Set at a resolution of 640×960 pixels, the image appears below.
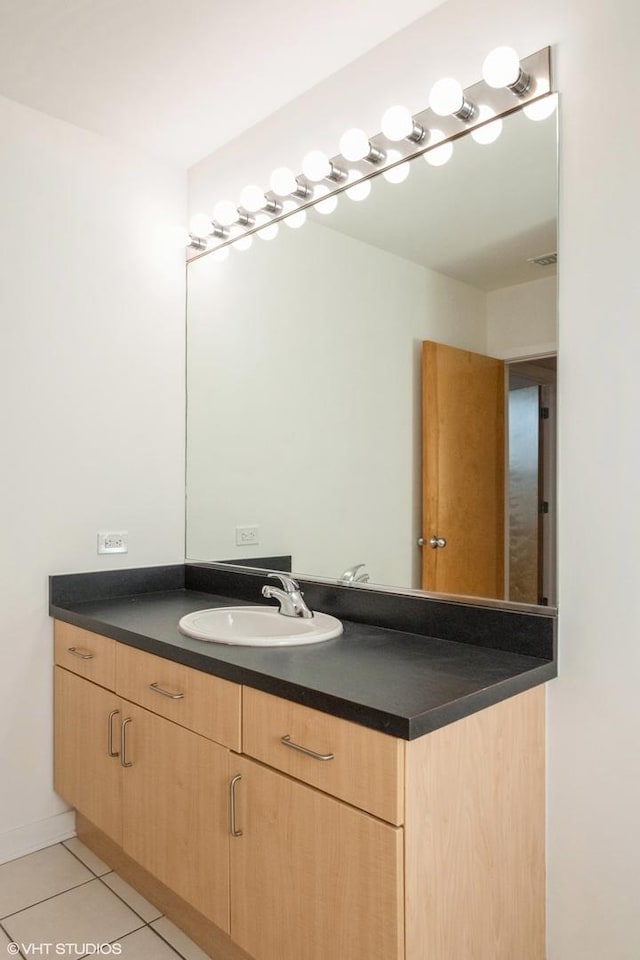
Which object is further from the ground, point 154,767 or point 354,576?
point 354,576

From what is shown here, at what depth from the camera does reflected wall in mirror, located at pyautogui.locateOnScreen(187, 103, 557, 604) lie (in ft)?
5.34

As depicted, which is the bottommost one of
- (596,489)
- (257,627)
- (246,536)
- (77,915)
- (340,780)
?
(77,915)

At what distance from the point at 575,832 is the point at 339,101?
6.96 feet

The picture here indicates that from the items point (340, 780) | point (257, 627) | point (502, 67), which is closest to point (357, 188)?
point (502, 67)

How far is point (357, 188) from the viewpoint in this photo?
204 cm

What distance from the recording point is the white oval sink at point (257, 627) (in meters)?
1.69

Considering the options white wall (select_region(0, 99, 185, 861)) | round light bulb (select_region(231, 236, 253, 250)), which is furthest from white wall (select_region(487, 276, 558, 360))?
white wall (select_region(0, 99, 185, 861))

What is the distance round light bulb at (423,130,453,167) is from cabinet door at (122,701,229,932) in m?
1.62

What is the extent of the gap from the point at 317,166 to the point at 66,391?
1120mm

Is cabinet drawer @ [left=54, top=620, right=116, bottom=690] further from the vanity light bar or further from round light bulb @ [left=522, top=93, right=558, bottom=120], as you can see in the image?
round light bulb @ [left=522, top=93, right=558, bottom=120]

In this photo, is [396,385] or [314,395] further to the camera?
[314,395]

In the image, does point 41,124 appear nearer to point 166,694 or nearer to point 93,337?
point 93,337

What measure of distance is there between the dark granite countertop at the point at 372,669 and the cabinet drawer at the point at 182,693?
→ 33mm

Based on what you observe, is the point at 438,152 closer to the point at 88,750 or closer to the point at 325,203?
the point at 325,203
